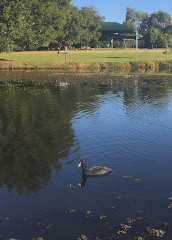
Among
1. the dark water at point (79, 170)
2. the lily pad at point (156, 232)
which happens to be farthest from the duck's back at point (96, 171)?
the lily pad at point (156, 232)

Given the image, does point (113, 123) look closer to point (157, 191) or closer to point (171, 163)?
point (171, 163)

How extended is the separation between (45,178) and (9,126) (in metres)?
9.76

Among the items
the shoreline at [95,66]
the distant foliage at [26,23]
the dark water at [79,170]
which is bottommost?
the dark water at [79,170]

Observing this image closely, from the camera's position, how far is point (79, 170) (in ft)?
45.8

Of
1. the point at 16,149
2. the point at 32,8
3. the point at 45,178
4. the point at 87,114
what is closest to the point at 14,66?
the point at 32,8

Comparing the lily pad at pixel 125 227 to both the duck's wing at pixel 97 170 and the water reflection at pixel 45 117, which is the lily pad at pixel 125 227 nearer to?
the water reflection at pixel 45 117

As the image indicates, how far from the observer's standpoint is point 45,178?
13.3 meters

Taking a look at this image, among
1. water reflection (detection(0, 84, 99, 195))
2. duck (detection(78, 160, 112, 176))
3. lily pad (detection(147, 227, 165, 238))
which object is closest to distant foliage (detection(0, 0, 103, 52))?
water reflection (detection(0, 84, 99, 195))

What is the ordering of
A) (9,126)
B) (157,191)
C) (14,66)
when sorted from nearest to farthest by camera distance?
(157,191) < (9,126) < (14,66)

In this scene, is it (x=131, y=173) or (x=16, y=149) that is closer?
(x=131, y=173)

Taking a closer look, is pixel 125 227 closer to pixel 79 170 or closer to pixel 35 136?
pixel 79 170

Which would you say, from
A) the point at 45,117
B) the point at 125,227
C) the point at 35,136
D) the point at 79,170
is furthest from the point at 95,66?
the point at 125,227

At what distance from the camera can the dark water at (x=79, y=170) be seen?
984cm

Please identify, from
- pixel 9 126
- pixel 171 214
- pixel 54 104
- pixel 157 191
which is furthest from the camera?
pixel 54 104
